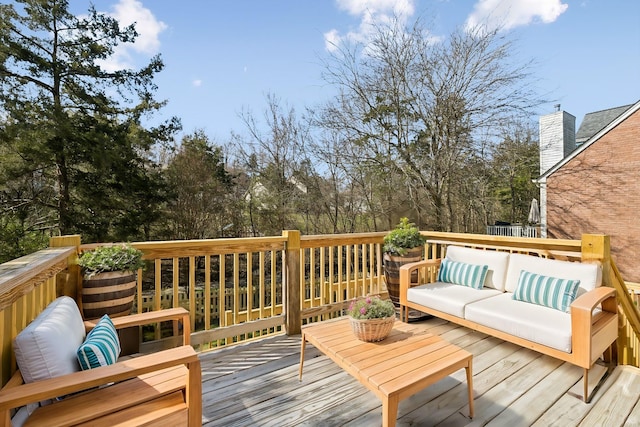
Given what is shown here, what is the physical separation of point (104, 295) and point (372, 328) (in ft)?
6.66

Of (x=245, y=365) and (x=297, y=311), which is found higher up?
(x=297, y=311)

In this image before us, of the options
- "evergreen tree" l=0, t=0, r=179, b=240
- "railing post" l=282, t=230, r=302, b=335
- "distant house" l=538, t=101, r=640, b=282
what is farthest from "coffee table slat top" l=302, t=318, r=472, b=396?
Answer: "distant house" l=538, t=101, r=640, b=282

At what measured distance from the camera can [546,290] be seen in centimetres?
270

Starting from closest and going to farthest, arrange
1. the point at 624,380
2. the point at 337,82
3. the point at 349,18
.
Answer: the point at 624,380 → the point at 349,18 → the point at 337,82

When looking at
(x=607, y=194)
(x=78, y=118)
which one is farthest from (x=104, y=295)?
(x=607, y=194)

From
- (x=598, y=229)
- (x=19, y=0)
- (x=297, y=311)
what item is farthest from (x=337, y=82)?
(x=598, y=229)

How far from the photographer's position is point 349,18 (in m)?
7.42

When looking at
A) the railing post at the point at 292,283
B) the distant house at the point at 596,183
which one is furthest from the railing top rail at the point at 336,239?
the distant house at the point at 596,183

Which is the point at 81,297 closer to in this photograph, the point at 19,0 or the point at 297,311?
the point at 297,311

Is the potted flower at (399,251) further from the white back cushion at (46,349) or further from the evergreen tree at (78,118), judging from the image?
the evergreen tree at (78,118)

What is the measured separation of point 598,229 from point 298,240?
10872 mm

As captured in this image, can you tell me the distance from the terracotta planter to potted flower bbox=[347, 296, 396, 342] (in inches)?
66.4

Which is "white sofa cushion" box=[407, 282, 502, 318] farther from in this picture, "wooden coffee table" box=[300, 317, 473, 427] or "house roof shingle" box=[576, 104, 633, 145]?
"house roof shingle" box=[576, 104, 633, 145]

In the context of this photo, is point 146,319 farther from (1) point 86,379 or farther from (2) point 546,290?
(2) point 546,290
